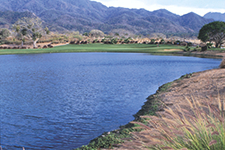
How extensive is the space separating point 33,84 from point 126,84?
7033 millimetres

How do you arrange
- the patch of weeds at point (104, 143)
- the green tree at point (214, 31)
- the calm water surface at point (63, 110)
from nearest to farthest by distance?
the patch of weeds at point (104, 143)
the calm water surface at point (63, 110)
the green tree at point (214, 31)

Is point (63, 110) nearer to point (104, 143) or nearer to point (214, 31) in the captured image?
point (104, 143)

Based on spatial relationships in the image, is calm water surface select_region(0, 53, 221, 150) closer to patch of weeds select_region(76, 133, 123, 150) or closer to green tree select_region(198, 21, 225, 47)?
patch of weeds select_region(76, 133, 123, 150)

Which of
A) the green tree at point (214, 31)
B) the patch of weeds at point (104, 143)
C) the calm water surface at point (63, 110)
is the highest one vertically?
the green tree at point (214, 31)

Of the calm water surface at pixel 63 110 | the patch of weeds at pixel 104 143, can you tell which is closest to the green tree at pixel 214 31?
the calm water surface at pixel 63 110

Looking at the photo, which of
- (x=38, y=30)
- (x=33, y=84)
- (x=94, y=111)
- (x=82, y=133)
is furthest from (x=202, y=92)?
(x=38, y=30)

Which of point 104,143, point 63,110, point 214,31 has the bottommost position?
point 63,110

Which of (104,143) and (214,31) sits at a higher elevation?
(214,31)

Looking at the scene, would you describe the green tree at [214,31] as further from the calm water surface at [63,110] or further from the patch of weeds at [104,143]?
the patch of weeds at [104,143]

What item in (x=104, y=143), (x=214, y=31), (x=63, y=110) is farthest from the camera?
(x=214, y=31)

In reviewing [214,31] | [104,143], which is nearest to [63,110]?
[104,143]

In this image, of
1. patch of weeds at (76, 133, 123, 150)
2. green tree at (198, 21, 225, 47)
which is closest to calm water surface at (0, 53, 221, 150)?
patch of weeds at (76, 133, 123, 150)

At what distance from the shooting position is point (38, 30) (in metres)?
80.2

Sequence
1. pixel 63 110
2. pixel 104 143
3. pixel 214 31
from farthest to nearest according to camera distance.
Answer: pixel 214 31 → pixel 63 110 → pixel 104 143
